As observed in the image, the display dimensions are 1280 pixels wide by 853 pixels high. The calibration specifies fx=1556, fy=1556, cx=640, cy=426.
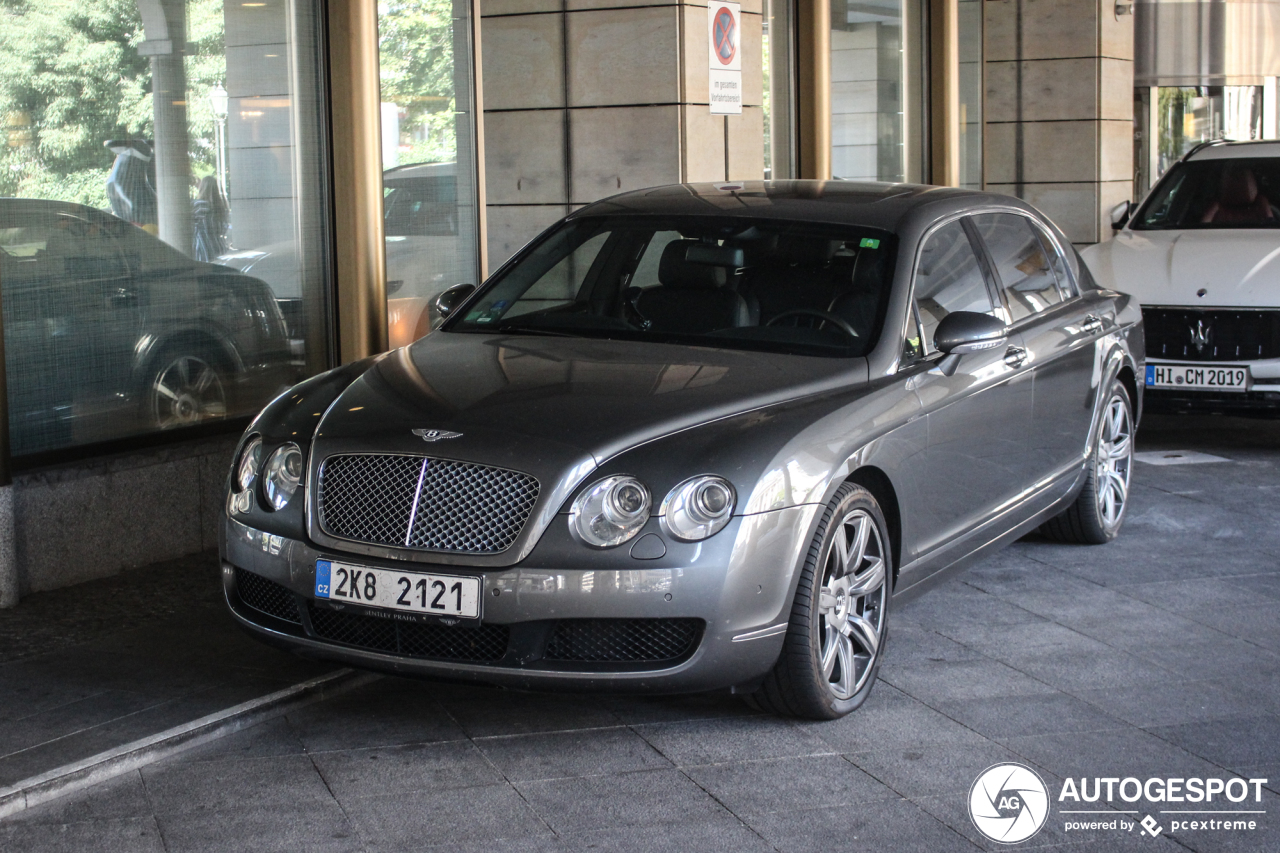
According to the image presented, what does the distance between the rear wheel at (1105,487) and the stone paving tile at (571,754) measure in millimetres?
3096

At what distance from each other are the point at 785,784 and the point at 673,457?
0.93 metres

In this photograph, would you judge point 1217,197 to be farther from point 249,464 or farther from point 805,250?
point 249,464

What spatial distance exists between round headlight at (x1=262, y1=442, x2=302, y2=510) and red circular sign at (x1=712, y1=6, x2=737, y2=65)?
5.77m

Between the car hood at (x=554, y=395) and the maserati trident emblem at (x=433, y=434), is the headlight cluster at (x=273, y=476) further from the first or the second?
the maserati trident emblem at (x=433, y=434)

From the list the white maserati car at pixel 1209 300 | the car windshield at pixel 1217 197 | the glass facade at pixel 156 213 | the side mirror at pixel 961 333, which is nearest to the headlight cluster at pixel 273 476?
the glass facade at pixel 156 213

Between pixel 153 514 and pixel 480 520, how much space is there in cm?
296

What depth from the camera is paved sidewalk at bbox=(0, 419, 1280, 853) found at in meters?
3.84

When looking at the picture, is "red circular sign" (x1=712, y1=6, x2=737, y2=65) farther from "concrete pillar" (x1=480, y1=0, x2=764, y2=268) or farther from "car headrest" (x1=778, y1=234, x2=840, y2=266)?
"car headrest" (x1=778, y1=234, x2=840, y2=266)

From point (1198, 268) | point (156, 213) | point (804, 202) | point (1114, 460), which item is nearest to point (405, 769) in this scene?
point (804, 202)

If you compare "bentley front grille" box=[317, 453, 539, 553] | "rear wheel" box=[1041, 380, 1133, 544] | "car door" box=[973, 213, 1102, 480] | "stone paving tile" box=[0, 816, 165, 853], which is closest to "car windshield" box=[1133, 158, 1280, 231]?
"rear wheel" box=[1041, 380, 1133, 544]

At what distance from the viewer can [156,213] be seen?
6.87 metres

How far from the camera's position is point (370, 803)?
4031 mm

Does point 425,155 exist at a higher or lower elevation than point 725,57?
lower

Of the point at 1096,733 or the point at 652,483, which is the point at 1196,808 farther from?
the point at 652,483
